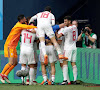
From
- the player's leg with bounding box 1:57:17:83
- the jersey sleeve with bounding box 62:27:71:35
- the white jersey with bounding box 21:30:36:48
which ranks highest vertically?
the jersey sleeve with bounding box 62:27:71:35

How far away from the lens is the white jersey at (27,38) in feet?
44.1

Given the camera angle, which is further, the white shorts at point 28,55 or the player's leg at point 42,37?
the white shorts at point 28,55

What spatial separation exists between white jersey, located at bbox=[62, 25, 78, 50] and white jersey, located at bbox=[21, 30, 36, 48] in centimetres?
96

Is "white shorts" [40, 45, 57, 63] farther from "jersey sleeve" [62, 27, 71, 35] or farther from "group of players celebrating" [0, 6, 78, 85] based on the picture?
"jersey sleeve" [62, 27, 71, 35]

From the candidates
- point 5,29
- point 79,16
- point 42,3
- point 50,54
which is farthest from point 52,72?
point 79,16

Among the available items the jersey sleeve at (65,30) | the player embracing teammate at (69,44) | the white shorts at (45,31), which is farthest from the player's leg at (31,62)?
the jersey sleeve at (65,30)

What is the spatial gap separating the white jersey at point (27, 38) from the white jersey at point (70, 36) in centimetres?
96

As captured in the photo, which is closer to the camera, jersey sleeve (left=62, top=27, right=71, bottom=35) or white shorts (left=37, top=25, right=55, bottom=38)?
white shorts (left=37, top=25, right=55, bottom=38)

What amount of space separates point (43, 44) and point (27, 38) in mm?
565

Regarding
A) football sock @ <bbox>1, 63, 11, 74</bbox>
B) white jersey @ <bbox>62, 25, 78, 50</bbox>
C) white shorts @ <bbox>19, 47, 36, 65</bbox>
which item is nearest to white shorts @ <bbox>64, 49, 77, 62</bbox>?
white jersey @ <bbox>62, 25, 78, 50</bbox>

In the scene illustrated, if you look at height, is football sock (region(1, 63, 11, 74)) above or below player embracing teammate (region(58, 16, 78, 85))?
below

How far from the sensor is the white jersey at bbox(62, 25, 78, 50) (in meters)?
14.0

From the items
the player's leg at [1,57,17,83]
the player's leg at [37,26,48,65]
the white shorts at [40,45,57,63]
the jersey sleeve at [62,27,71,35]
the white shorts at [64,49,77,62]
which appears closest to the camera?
the player's leg at [37,26,48,65]

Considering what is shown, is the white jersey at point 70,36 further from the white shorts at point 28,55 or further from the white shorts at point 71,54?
the white shorts at point 28,55
